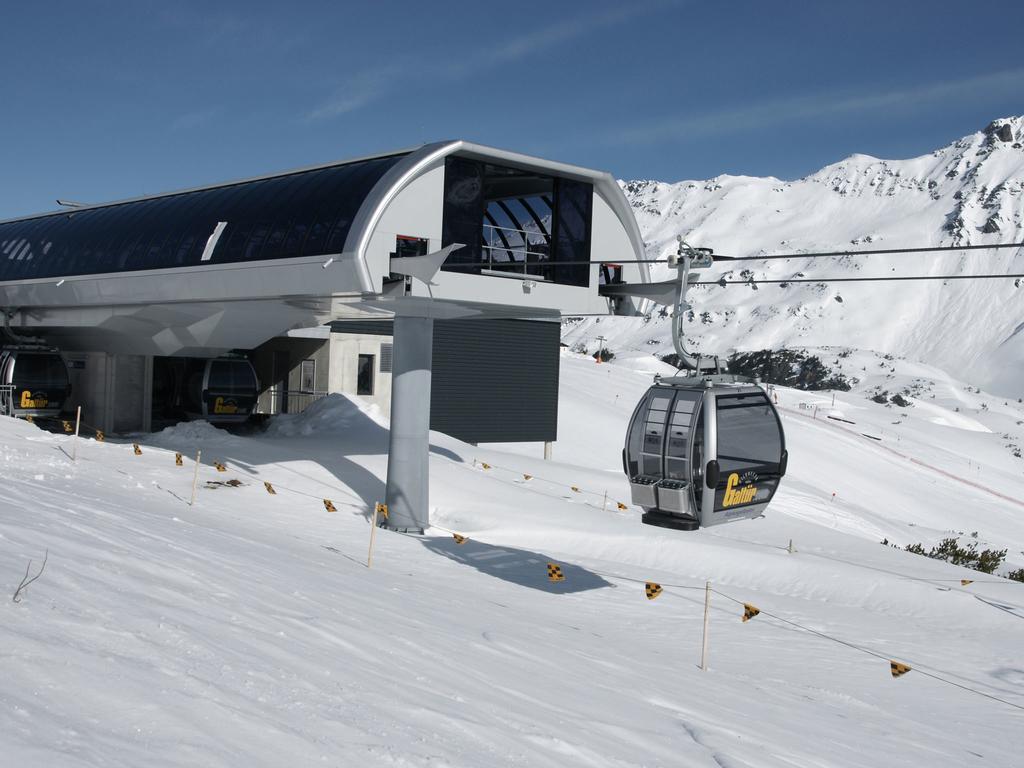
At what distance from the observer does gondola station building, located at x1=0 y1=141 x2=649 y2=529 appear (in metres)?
17.1

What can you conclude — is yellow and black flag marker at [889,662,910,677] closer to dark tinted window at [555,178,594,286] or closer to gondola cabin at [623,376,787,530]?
gondola cabin at [623,376,787,530]

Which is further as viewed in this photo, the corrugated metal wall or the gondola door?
the corrugated metal wall

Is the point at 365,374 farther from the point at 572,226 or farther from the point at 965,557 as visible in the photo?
the point at 965,557

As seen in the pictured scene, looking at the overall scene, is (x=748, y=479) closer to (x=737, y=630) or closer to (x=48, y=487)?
(x=737, y=630)

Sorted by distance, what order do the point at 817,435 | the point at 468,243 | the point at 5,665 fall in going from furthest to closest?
the point at 817,435 < the point at 468,243 < the point at 5,665

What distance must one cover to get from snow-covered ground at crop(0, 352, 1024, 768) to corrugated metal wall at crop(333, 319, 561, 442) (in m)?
3.84

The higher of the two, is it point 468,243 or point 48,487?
point 468,243

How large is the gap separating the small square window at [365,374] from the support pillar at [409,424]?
39.1 ft

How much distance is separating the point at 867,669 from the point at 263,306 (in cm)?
1428

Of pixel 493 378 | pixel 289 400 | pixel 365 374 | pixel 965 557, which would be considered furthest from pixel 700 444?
pixel 289 400

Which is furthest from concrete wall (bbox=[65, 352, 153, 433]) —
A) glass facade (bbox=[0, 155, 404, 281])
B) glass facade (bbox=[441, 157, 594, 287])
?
glass facade (bbox=[441, 157, 594, 287])

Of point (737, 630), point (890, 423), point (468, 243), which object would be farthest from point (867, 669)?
point (890, 423)

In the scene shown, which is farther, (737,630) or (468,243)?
(468,243)

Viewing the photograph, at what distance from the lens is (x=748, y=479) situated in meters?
12.5
